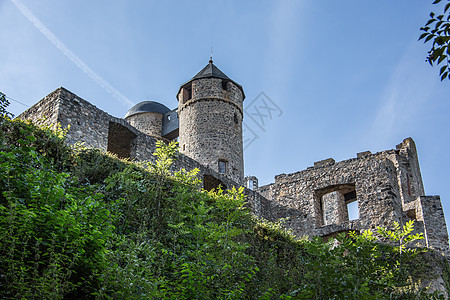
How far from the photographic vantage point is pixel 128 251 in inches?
206

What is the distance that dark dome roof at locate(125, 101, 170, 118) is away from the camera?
2489cm

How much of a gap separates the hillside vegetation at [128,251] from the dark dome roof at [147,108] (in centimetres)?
1703

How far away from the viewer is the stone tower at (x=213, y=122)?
18328 millimetres

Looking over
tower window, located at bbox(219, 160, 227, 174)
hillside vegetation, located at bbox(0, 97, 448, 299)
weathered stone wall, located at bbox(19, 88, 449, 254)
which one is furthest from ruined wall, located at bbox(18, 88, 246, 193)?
tower window, located at bbox(219, 160, 227, 174)

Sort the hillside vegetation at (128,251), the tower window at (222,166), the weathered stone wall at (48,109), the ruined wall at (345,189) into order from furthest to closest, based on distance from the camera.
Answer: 1. the tower window at (222,166)
2. the ruined wall at (345,189)
3. the weathered stone wall at (48,109)
4. the hillside vegetation at (128,251)

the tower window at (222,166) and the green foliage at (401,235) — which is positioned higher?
the tower window at (222,166)

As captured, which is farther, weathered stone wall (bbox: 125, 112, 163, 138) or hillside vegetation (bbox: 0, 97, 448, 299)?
weathered stone wall (bbox: 125, 112, 163, 138)

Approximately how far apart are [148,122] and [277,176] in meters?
9.58

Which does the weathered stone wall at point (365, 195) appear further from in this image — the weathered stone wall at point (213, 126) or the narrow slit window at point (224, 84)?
the narrow slit window at point (224, 84)

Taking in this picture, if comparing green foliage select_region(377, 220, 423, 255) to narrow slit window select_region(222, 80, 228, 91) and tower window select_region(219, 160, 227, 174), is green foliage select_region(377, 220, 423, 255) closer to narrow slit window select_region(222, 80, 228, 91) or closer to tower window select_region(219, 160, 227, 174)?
tower window select_region(219, 160, 227, 174)

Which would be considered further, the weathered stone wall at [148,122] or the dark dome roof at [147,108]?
the dark dome roof at [147,108]

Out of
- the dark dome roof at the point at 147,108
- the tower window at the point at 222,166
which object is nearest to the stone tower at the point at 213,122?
the tower window at the point at 222,166

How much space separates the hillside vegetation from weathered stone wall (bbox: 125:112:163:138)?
16342mm

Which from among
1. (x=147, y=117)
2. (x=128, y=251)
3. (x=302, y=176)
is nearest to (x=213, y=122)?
(x=302, y=176)
